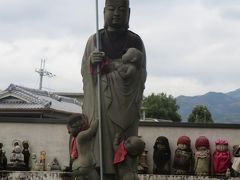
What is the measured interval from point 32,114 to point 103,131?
1842cm

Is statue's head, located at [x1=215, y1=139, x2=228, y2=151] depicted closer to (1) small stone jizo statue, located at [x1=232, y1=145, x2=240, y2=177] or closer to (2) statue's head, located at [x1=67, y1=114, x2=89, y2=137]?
(1) small stone jizo statue, located at [x1=232, y1=145, x2=240, y2=177]

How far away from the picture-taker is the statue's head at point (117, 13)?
6227 mm

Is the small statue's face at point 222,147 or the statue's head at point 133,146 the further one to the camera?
the small statue's face at point 222,147

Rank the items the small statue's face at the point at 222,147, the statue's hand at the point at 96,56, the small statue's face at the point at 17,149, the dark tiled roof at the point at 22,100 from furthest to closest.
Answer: the dark tiled roof at the point at 22,100, the small statue's face at the point at 17,149, the small statue's face at the point at 222,147, the statue's hand at the point at 96,56

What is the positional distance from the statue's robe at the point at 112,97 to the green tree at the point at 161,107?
43.6 metres

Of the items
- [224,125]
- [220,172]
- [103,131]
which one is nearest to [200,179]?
[220,172]

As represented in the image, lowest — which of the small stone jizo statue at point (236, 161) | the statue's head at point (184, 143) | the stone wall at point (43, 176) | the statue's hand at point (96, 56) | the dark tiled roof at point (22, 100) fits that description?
the stone wall at point (43, 176)

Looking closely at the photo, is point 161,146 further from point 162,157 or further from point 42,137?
point 42,137

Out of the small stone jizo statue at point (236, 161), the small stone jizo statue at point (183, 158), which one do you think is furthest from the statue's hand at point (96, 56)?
the small stone jizo statue at point (183, 158)

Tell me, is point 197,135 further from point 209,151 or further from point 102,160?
point 102,160

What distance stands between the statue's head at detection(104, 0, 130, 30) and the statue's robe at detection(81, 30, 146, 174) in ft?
0.75

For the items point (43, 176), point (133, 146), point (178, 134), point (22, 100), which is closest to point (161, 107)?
point (22, 100)

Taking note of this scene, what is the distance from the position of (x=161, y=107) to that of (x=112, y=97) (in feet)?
149

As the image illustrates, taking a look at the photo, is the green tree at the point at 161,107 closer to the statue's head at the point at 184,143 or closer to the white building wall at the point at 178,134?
the white building wall at the point at 178,134
